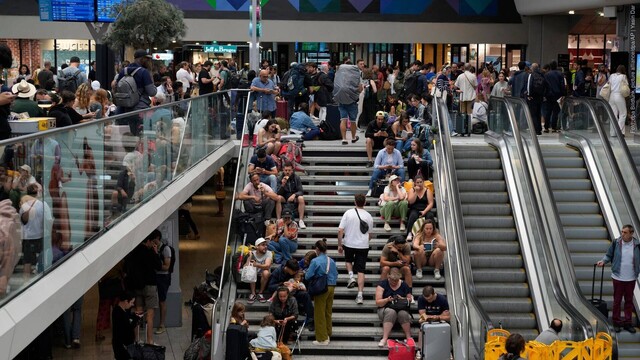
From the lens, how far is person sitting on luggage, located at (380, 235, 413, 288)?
57.8 ft

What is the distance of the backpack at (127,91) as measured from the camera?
15945mm

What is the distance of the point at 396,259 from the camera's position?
17.8 m

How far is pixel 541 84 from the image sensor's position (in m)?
24.2

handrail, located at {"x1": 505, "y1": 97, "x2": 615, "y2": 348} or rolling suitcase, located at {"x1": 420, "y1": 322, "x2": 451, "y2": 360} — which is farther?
rolling suitcase, located at {"x1": 420, "y1": 322, "x2": 451, "y2": 360}

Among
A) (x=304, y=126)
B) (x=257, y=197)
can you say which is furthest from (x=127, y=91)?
(x=304, y=126)

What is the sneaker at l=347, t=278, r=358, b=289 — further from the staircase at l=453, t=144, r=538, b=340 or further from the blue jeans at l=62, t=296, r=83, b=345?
the blue jeans at l=62, t=296, r=83, b=345

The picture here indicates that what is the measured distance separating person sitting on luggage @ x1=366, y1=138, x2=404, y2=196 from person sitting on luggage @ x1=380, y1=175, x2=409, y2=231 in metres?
0.83

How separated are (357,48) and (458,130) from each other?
19232mm

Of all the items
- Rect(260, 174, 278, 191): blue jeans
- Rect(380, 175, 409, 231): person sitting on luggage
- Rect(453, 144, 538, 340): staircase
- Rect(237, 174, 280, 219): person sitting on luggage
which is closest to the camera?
Rect(453, 144, 538, 340): staircase

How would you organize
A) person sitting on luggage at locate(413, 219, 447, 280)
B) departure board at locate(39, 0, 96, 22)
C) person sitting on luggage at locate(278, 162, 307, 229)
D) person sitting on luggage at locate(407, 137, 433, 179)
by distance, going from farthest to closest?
1. departure board at locate(39, 0, 96, 22)
2. person sitting on luggage at locate(407, 137, 433, 179)
3. person sitting on luggage at locate(278, 162, 307, 229)
4. person sitting on luggage at locate(413, 219, 447, 280)

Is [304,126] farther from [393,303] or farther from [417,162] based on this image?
[393,303]

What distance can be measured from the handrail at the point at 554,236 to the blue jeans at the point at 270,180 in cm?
451

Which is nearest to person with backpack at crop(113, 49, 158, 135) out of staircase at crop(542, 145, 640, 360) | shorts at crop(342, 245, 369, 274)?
shorts at crop(342, 245, 369, 274)

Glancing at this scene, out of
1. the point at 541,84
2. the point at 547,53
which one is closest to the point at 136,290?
the point at 541,84
